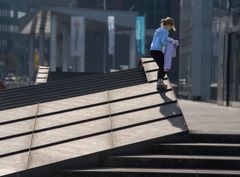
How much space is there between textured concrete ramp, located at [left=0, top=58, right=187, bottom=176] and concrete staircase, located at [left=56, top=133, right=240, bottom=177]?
0.24 metres

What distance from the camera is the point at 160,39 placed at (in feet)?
38.5

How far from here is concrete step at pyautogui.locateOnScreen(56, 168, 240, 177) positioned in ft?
26.3

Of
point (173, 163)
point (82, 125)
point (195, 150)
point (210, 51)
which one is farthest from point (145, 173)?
point (210, 51)

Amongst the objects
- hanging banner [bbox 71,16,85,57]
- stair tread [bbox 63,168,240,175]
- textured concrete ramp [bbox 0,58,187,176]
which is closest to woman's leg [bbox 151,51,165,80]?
textured concrete ramp [bbox 0,58,187,176]

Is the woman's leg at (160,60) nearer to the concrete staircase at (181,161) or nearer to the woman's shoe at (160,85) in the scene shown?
the woman's shoe at (160,85)

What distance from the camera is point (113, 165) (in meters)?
8.54

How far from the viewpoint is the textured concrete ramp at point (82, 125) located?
8.59 m

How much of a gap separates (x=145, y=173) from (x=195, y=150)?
1.11 m

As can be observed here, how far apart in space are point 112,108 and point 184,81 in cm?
2352

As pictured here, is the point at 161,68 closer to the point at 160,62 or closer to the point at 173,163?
the point at 160,62

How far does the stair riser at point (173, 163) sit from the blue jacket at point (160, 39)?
153 inches

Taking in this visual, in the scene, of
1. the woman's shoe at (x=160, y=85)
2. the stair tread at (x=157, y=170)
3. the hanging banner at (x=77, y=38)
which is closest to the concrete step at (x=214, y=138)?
the stair tread at (x=157, y=170)

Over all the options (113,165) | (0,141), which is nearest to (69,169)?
(113,165)

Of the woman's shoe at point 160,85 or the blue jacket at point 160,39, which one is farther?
the woman's shoe at point 160,85
